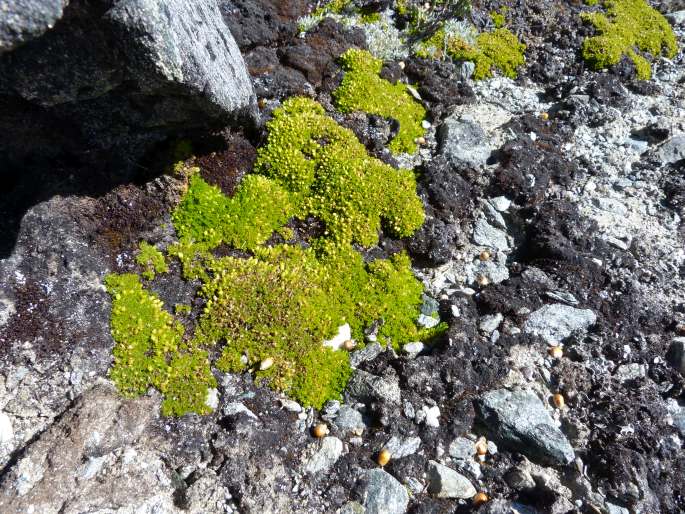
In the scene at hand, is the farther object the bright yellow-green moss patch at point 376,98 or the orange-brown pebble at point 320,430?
→ the bright yellow-green moss patch at point 376,98

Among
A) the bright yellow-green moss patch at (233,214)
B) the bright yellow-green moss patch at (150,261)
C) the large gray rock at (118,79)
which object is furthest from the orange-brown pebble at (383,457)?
the large gray rock at (118,79)

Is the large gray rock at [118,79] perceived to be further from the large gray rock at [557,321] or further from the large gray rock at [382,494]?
the large gray rock at [557,321]

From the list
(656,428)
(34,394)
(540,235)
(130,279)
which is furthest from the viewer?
(540,235)

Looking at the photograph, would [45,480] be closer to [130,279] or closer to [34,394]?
[34,394]

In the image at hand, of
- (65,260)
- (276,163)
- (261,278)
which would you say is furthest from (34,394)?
(276,163)

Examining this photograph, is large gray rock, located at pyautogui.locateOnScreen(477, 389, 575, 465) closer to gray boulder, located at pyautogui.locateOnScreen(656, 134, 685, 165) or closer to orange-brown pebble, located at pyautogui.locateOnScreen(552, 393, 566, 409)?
orange-brown pebble, located at pyautogui.locateOnScreen(552, 393, 566, 409)

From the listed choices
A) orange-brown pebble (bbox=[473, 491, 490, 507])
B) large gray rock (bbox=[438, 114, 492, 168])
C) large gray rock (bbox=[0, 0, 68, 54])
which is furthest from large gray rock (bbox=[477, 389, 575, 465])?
large gray rock (bbox=[0, 0, 68, 54])

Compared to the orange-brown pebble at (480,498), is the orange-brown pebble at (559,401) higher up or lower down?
higher up
